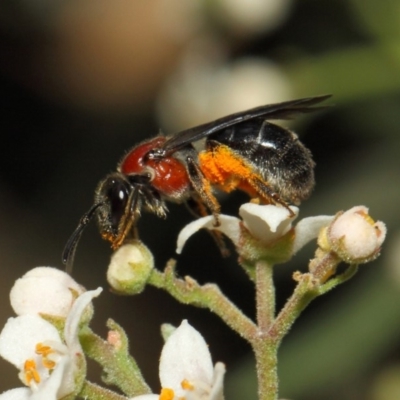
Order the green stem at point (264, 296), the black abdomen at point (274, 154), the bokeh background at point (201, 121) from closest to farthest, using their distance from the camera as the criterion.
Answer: the green stem at point (264, 296)
the black abdomen at point (274, 154)
the bokeh background at point (201, 121)

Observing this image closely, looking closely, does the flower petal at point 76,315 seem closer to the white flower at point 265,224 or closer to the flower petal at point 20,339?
the flower petal at point 20,339

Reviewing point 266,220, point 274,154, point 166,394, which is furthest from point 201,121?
point 166,394

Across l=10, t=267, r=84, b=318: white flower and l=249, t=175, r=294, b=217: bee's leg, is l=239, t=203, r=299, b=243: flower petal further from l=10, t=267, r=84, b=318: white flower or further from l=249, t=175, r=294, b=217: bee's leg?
l=10, t=267, r=84, b=318: white flower

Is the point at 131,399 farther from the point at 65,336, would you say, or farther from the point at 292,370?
the point at 292,370

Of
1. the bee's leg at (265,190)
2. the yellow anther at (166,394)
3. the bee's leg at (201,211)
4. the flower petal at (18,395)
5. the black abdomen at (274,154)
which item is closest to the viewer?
the yellow anther at (166,394)

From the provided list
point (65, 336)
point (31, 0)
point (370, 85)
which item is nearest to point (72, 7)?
point (31, 0)

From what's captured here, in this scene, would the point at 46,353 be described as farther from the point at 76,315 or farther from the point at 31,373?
the point at 76,315

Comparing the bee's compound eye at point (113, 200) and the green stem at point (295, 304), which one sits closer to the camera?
the green stem at point (295, 304)

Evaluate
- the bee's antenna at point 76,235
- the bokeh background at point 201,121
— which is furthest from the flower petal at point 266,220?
the bokeh background at point 201,121
